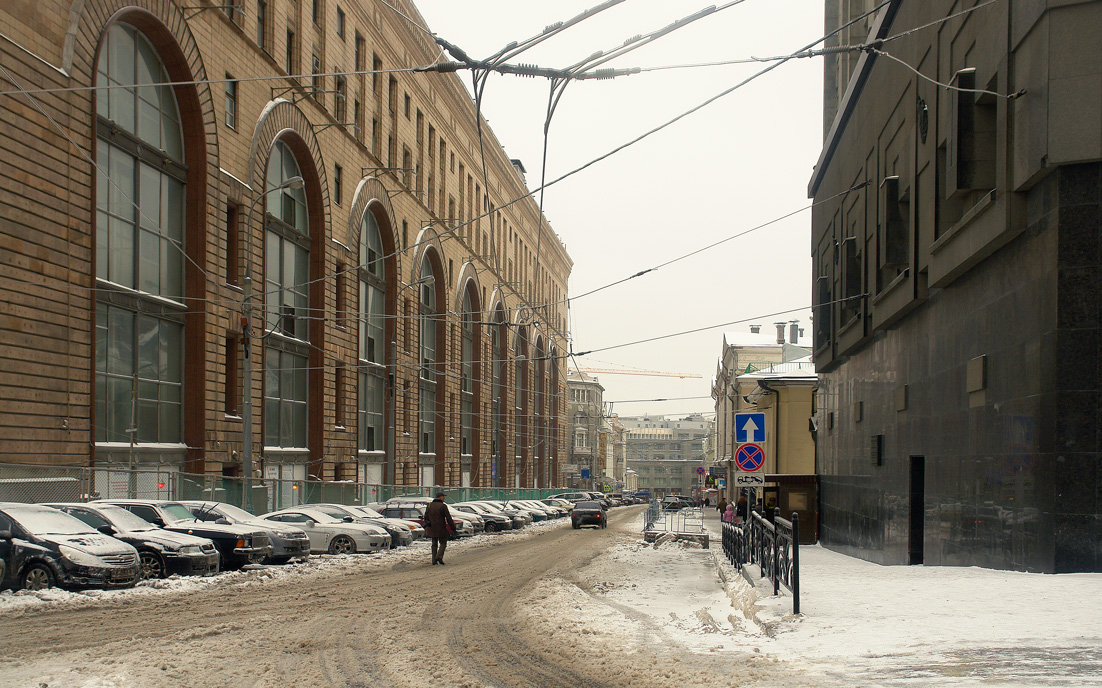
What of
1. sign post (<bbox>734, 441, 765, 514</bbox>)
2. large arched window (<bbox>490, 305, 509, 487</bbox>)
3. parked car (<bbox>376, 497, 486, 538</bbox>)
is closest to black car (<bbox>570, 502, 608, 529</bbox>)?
parked car (<bbox>376, 497, 486, 538</bbox>)

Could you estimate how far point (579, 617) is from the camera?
1260 cm

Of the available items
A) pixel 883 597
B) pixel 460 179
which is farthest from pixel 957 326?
pixel 460 179

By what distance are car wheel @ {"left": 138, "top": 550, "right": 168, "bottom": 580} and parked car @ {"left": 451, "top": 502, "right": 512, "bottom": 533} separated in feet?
71.7

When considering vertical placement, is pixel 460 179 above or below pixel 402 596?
above

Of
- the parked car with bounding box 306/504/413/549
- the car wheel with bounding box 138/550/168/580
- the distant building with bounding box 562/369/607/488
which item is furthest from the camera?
the distant building with bounding box 562/369/607/488

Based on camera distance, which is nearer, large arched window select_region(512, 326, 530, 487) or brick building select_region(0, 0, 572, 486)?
brick building select_region(0, 0, 572, 486)

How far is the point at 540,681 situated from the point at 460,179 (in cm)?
6395

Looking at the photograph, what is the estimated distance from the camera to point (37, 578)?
48.8 ft

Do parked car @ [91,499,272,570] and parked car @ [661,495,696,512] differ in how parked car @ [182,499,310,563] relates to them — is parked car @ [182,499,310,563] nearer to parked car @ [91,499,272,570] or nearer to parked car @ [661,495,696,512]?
parked car @ [91,499,272,570]

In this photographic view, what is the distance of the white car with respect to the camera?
82.2 feet

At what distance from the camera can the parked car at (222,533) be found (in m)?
19.4

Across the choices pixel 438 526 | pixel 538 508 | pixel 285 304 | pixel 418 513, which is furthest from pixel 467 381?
pixel 438 526

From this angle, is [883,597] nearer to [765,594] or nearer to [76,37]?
[765,594]

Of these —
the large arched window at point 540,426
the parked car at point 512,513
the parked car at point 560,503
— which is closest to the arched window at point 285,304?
the parked car at point 512,513
